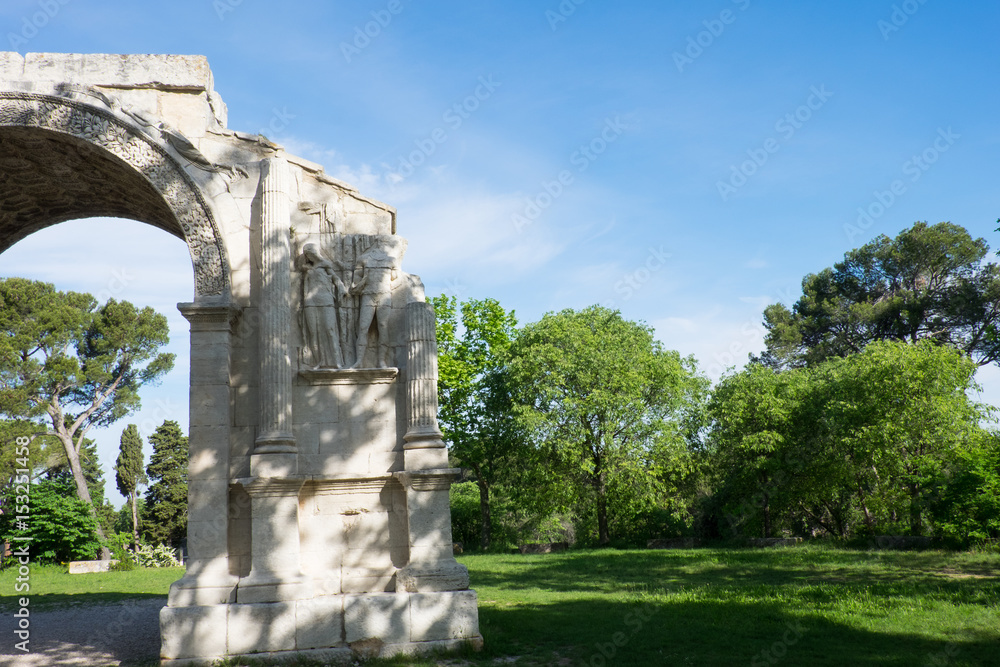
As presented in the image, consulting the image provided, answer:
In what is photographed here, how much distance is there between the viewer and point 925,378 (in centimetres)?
2139

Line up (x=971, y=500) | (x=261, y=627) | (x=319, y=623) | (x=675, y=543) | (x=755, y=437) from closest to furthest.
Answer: (x=261, y=627)
(x=319, y=623)
(x=971, y=500)
(x=755, y=437)
(x=675, y=543)

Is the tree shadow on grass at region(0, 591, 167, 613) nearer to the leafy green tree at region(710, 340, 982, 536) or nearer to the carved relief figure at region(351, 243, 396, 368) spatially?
the carved relief figure at region(351, 243, 396, 368)

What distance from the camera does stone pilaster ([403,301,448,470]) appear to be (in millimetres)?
8719

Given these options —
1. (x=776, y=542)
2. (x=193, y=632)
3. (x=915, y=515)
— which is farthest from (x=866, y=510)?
(x=193, y=632)

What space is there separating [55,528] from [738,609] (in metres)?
20.6

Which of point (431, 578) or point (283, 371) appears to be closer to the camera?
point (431, 578)

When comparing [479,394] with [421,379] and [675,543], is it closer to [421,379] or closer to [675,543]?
[675,543]

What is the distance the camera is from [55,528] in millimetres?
21953

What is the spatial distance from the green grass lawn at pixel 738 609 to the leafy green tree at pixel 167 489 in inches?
539

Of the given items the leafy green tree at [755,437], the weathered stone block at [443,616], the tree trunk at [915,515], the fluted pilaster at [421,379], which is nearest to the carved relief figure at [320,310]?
the fluted pilaster at [421,379]

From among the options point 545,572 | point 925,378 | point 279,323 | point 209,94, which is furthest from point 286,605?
point 925,378

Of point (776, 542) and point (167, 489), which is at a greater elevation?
point (167, 489)

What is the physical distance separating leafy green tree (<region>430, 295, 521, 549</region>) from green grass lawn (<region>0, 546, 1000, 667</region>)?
11.0 metres

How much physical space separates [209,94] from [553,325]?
64.2ft
